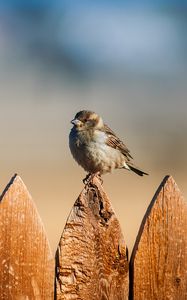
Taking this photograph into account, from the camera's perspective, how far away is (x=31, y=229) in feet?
10.4

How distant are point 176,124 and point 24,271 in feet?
45.2

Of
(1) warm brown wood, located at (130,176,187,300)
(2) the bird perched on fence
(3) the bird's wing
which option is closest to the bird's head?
(2) the bird perched on fence

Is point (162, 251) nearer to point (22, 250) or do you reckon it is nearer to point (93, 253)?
point (93, 253)

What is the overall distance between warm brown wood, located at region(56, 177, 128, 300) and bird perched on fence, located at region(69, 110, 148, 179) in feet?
10.1

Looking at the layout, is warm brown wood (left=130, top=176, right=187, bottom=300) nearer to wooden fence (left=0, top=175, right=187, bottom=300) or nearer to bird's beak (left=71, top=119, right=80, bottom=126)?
wooden fence (left=0, top=175, right=187, bottom=300)

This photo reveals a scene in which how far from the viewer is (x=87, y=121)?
6832 mm

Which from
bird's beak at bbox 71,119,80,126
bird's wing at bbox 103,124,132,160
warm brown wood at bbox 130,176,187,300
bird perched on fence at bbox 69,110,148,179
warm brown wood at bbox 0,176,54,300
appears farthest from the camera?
bird's wing at bbox 103,124,132,160

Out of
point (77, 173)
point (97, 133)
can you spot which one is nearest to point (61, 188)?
point (77, 173)

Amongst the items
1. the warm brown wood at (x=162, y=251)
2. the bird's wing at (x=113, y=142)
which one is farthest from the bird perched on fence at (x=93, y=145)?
the warm brown wood at (x=162, y=251)

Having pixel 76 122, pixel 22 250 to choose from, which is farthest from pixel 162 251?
pixel 76 122

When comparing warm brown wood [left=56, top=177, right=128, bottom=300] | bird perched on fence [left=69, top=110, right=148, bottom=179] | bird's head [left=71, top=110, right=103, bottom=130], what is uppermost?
bird's head [left=71, top=110, right=103, bottom=130]

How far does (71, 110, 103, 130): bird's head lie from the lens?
22.1 feet

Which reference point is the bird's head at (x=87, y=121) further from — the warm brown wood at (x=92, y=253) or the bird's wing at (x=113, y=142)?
the warm brown wood at (x=92, y=253)

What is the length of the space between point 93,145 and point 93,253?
3446 mm
